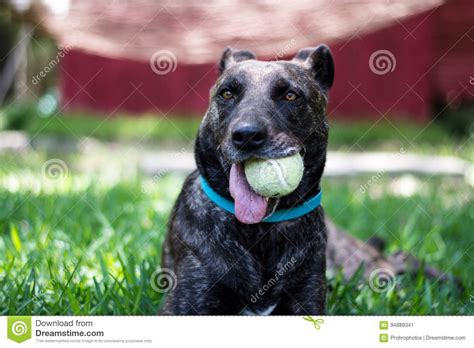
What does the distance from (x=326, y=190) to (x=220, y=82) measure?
2.79 m

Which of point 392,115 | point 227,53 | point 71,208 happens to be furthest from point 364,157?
point 227,53

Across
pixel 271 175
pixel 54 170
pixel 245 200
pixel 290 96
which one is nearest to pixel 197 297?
pixel 245 200

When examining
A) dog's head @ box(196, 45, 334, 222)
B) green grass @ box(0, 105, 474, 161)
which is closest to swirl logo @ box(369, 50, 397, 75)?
green grass @ box(0, 105, 474, 161)

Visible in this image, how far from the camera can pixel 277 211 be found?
2.62 meters

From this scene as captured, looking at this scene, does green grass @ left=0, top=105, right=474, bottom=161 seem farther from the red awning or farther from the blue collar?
the blue collar

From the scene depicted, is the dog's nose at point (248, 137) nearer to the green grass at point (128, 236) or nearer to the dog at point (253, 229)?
the dog at point (253, 229)

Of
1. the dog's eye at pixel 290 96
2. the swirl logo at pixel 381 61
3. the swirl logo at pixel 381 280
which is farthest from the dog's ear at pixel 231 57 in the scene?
the swirl logo at pixel 381 61

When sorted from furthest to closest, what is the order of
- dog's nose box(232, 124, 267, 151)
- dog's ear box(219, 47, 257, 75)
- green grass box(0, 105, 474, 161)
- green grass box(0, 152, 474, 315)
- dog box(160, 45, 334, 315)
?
1. green grass box(0, 105, 474, 161)
2. dog's ear box(219, 47, 257, 75)
3. green grass box(0, 152, 474, 315)
4. dog box(160, 45, 334, 315)
5. dog's nose box(232, 124, 267, 151)

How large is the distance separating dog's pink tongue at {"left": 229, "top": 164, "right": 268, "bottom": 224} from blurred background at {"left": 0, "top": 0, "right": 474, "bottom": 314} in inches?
26.6

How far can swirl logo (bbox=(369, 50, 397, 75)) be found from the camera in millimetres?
6318

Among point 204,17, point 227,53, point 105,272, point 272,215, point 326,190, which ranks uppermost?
point 204,17

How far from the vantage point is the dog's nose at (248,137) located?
230 cm
